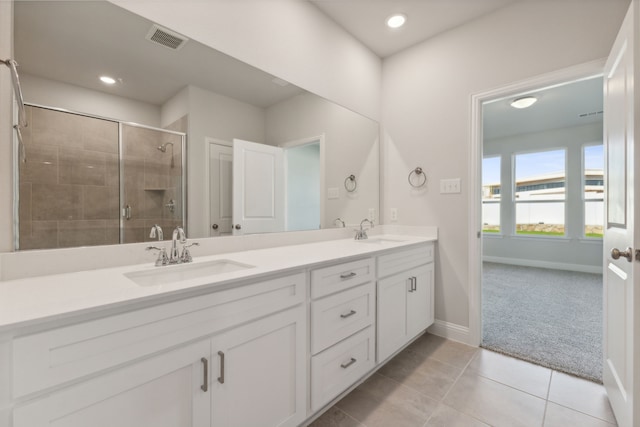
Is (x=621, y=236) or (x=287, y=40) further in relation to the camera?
(x=287, y=40)

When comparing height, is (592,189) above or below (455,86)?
below

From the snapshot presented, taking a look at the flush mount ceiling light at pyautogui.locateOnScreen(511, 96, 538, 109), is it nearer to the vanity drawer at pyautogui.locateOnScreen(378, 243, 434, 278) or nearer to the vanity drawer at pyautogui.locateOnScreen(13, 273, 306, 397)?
the vanity drawer at pyautogui.locateOnScreen(378, 243, 434, 278)

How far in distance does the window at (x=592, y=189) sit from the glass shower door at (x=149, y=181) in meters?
6.25

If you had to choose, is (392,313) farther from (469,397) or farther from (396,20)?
(396,20)

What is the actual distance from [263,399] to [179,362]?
0.41m

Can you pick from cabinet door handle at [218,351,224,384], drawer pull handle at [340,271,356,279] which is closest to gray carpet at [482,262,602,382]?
drawer pull handle at [340,271,356,279]

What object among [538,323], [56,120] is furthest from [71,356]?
[538,323]

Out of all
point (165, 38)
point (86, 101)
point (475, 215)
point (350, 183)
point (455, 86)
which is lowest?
point (475, 215)

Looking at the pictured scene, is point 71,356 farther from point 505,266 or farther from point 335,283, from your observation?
point 505,266

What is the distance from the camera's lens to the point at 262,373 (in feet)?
3.60

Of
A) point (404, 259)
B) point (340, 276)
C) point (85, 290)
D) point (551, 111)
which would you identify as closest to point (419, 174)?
point (404, 259)

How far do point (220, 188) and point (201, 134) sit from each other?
0.31 metres

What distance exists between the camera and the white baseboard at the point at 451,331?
2266 millimetres

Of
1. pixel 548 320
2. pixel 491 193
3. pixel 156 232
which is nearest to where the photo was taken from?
pixel 156 232
